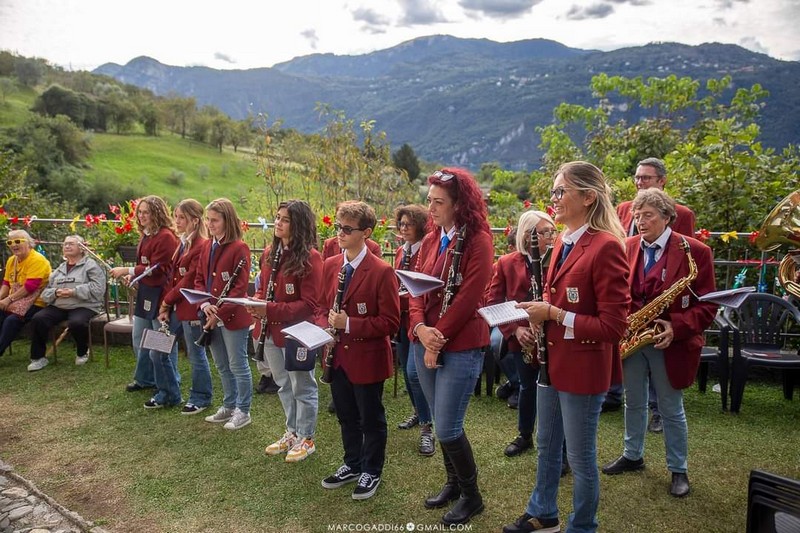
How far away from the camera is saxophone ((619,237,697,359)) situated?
392cm

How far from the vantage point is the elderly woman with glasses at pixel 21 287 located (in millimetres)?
7188

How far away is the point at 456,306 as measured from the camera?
324 centimetres

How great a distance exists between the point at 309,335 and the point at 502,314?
1.30m

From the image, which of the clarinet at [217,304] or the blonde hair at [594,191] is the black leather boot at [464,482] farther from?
the clarinet at [217,304]

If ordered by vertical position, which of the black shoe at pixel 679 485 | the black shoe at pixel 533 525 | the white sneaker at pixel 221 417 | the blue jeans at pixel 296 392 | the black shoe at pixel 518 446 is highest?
the blue jeans at pixel 296 392

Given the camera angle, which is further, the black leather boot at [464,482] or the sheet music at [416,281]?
the black leather boot at [464,482]

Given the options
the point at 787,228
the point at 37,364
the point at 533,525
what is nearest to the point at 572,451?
the point at 533,525

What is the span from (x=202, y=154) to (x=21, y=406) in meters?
54.7

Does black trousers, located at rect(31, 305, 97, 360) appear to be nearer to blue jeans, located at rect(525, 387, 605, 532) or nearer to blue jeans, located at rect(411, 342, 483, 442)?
blue jeans, located at rect(411, 342, 483, 442)

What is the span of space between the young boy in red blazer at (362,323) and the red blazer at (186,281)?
1.99 m

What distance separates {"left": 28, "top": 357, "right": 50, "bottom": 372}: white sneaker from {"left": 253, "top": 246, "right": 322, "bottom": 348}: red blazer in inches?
168

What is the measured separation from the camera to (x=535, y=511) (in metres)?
3.38

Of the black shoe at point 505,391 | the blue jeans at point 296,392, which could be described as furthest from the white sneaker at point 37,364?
the black shoe at point 505,391

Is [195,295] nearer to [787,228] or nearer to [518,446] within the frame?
[518,446]
